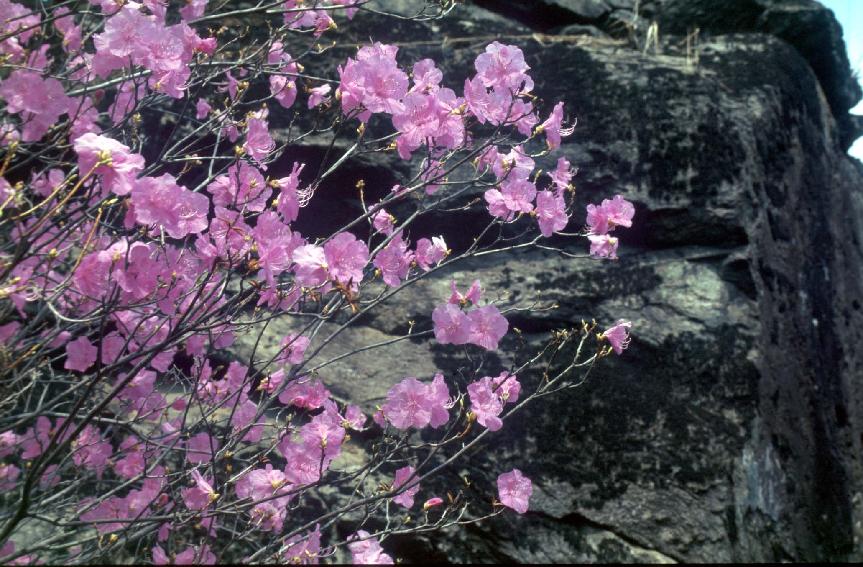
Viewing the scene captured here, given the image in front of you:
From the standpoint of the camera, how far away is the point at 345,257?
1.79 meters

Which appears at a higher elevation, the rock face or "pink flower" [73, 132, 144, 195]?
"pink flower" [73, 132, 144, 195]

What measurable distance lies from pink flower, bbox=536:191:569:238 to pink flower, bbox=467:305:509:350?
40cm

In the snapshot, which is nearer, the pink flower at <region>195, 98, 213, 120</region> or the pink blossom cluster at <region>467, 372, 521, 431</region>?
the pink blossom cluster at <region>467, 372, 521, 431</region>

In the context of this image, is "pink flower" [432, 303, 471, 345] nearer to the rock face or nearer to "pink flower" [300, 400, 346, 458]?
"pink flower" [300, 400, 346, 458]

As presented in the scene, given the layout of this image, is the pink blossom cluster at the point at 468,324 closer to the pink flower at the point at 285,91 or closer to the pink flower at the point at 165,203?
the pink flower at the point at 165,203

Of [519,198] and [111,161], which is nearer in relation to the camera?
[111,161]

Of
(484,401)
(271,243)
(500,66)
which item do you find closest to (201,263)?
(271,243)

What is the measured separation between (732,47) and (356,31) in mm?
2102

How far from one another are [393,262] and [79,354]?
1019 millimetres

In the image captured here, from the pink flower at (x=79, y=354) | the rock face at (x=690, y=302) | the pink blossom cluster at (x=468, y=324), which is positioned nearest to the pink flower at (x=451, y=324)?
the pink blossom cluster at (x=468, y=324)

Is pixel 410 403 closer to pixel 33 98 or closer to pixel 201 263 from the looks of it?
pixel 201 263

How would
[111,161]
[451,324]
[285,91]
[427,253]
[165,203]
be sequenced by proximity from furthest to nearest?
[285,91]
[427,253]
[451,324]
[165,203]
[111,161]

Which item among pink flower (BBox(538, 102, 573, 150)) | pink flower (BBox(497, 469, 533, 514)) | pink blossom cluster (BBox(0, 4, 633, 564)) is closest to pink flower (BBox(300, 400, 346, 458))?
pink blossom cluster (BBox(0, 4, 633, 564))

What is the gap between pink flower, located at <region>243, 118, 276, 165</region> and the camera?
2.06m
